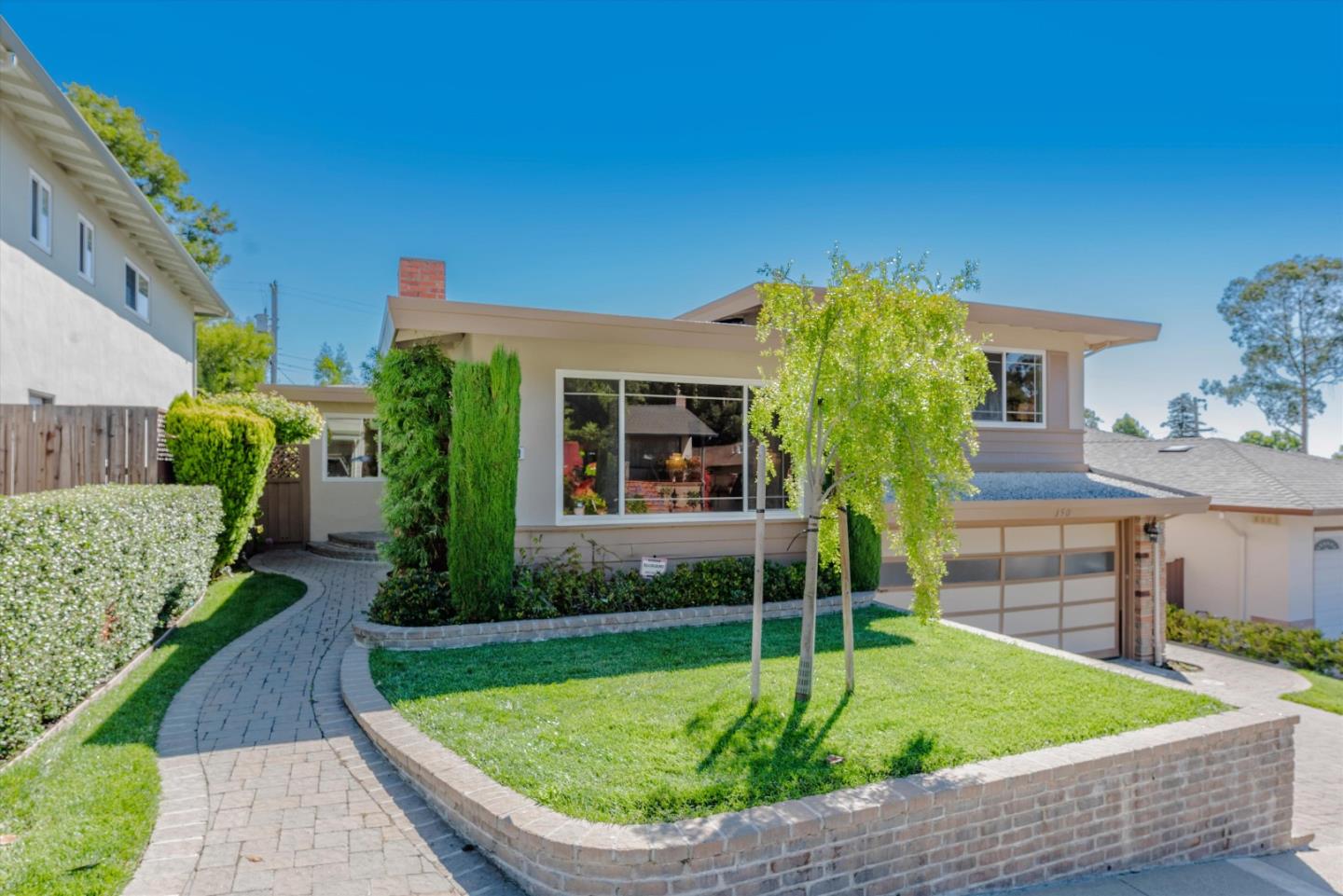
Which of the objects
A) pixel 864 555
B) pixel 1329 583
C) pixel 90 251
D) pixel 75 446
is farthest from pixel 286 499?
pixel 1329 583

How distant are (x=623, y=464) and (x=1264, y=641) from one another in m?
11.5

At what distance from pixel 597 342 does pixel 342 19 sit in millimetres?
7042

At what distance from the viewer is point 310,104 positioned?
14.2 metres

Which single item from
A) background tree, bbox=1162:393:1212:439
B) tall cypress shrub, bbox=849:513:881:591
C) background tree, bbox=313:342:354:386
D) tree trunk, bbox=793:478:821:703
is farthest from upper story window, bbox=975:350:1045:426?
background tree, bbox=313:342:354:386

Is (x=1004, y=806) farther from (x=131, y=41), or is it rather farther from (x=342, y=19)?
(x=131, y=41)

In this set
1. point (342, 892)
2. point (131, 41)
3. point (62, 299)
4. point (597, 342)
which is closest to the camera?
point (342, 892)

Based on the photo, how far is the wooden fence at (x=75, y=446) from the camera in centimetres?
665

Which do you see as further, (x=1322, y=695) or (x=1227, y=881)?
(x=1322, y=695)

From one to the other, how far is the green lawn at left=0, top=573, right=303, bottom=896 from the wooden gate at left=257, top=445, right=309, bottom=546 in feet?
30.8

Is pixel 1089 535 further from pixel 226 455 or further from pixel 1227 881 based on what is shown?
pixel 226 455

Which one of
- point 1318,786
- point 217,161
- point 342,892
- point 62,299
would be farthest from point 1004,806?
point 217,161

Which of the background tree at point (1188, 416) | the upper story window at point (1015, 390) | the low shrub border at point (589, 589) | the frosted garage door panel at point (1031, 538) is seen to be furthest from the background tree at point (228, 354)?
the background tree at point (1188, 416)

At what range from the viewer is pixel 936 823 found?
3900 millimetres

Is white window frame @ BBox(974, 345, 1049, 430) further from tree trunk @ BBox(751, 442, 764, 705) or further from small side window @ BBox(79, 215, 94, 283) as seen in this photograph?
small side window @ BBox(79, 215, 94, 283)
